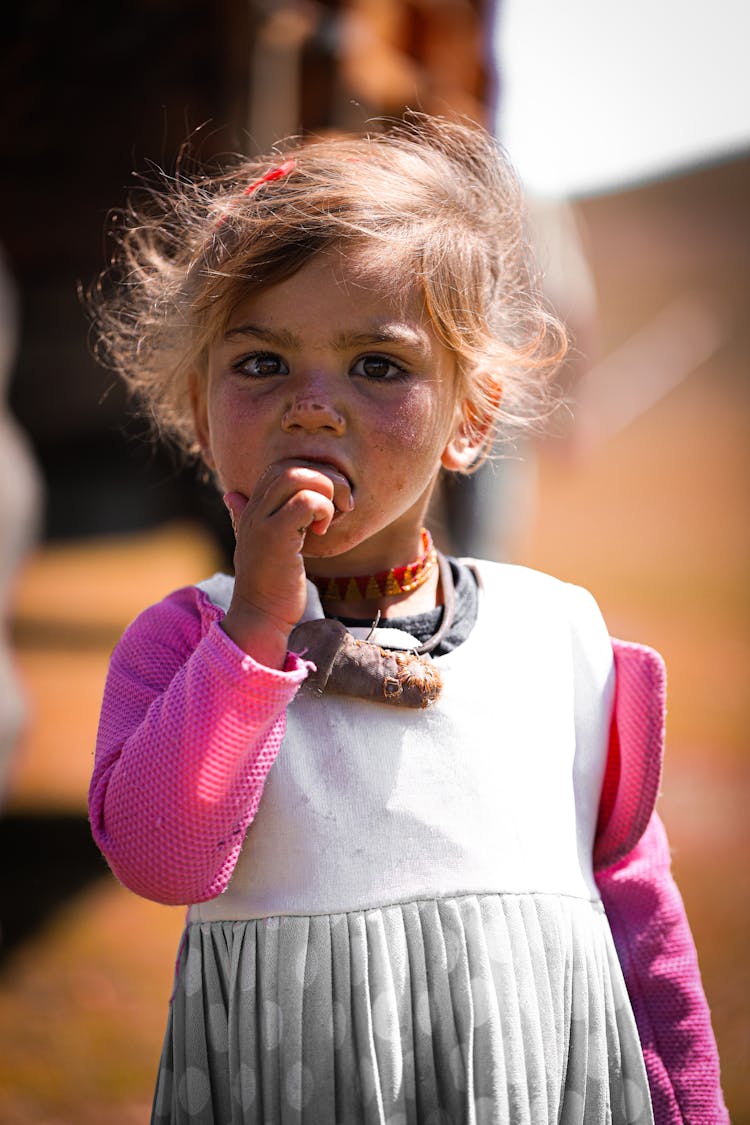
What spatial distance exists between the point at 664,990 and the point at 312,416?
76 centimetres

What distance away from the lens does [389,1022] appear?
40.4 inches

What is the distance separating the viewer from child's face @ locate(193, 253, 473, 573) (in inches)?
42.6

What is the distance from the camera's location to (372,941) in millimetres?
1050

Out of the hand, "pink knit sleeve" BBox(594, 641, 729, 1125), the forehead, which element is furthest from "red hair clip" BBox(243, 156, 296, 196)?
"pink knit sleeve" BBox(594, 641, 729, 1125)

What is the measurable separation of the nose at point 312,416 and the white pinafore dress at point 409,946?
7.7 inches

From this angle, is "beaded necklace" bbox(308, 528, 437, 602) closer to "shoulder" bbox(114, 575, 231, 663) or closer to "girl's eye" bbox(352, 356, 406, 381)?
"shoulder" bbox(114, 575, 231, 663)

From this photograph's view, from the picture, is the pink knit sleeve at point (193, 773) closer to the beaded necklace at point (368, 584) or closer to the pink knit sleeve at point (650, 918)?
the beaded necklace at point (368, 584)

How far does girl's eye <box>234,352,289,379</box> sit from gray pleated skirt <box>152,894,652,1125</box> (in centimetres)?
55

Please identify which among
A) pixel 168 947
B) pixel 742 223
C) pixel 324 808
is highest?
pixel 742 223

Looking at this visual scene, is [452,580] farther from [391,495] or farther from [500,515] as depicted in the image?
[500,515]

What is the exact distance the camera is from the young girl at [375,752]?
1.01 metres

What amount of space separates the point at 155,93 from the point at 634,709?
309cm

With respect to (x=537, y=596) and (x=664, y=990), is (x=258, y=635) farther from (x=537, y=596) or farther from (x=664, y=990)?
(x=664, y=990)

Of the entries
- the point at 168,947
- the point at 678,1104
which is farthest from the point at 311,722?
the point at 168,947
